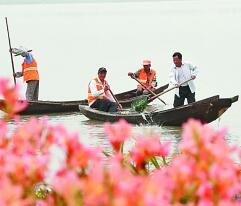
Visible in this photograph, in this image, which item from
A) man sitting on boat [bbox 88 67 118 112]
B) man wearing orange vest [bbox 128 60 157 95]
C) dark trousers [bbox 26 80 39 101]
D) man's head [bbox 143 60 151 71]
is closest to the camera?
man sitting on boat [bbox 88 67 118 112]

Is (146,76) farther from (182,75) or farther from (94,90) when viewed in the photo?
(182,75)

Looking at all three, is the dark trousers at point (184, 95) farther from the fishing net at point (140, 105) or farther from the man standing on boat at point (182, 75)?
the fishing net at point (140, 105)

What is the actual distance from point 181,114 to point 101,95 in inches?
70.1

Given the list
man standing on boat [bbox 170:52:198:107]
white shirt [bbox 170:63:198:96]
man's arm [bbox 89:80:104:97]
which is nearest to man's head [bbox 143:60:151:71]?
man's arm [bbox 89:80:104:97]

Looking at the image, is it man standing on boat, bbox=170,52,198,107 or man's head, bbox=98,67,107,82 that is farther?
man's head, bbox=98,67,107,82

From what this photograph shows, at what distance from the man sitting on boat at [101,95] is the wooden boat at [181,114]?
0.60 ft

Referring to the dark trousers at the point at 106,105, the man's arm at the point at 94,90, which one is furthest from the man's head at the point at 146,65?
the man's arm at the point at 94,90

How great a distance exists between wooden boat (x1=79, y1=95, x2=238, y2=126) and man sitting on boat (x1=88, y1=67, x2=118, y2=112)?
0.60 ft

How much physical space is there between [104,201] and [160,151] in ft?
1.63

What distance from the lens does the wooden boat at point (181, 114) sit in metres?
15.6

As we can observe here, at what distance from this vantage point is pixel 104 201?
6.27 feet

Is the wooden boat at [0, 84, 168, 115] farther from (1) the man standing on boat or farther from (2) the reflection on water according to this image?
(1) the man standing on boat

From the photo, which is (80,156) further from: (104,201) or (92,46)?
(92,46)

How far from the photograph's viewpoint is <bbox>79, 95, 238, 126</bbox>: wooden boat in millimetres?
15633
